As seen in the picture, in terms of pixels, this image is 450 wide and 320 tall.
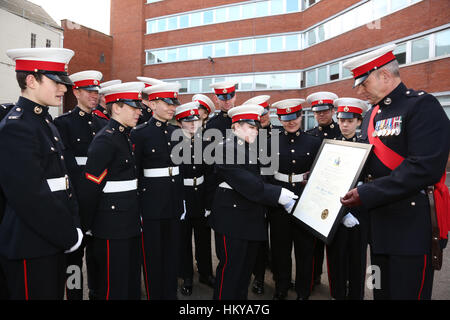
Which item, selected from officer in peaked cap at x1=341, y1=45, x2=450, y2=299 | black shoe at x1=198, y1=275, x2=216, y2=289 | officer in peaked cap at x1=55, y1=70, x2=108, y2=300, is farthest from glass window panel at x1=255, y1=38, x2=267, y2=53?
officer in peaked cap at x1=341, y1=45, x2=450, y2=299

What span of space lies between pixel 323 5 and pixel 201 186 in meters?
20.4

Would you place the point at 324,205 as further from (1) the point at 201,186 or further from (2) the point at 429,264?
(1) the point at 201,186

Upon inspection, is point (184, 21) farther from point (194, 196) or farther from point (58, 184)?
point (58, 184)

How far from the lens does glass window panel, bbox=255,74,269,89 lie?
2344cm

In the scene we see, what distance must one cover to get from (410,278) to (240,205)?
1.47 metres

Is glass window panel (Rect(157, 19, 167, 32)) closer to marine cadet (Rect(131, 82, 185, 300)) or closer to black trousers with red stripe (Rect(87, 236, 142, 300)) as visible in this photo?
marine cadet (Rect(131, 82, 185, 300))

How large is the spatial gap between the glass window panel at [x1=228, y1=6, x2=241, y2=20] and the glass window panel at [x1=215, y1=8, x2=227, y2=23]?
1.45 ft

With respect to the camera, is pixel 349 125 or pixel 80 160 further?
pixel 349 125

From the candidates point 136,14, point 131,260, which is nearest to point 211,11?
point 136,14

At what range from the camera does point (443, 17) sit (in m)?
13.5

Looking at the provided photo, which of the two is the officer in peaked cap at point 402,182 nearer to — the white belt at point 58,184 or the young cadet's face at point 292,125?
the young cadet's face at point 292,125

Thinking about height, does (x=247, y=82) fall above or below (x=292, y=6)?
below

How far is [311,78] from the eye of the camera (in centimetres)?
2191

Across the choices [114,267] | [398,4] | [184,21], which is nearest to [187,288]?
[114,267]
